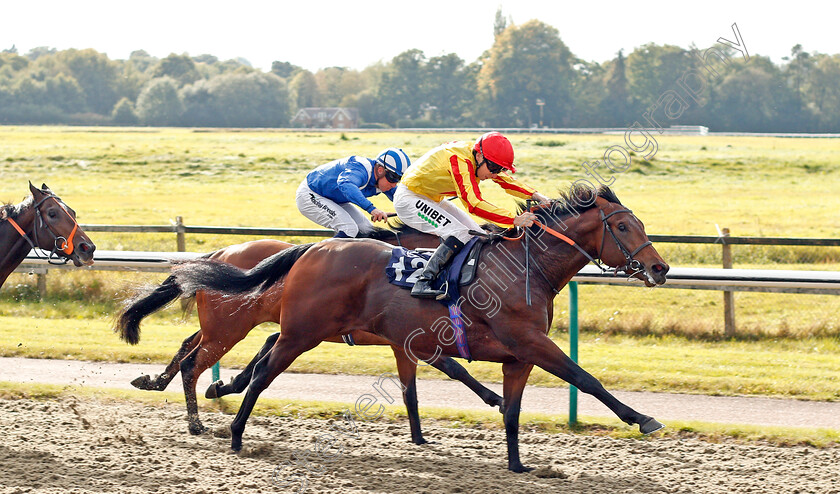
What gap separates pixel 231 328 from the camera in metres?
5.61

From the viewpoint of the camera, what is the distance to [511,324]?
4621 mm

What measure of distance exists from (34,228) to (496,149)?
3186mm

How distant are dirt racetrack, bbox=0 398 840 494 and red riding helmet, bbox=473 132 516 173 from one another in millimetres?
1646

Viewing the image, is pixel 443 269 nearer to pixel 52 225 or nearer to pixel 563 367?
pixel 563 367

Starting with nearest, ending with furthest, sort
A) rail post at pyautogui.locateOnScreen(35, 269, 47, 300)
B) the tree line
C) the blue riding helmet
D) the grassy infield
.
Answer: the blue riding helmet
the grassy infield
rail post at pyautogui.locateOnScreen(35, 269, 47, 300)
the tree line

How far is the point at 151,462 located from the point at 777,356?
526cm

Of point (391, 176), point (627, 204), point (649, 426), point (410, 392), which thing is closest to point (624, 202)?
point (627, 204)

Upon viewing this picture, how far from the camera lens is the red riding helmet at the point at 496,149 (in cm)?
480

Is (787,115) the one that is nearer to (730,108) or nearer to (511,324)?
(730,108)

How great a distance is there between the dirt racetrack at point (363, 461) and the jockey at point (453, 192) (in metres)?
0.99

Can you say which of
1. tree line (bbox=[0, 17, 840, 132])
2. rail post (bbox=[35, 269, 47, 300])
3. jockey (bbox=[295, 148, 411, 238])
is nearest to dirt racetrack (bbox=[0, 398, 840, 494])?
jockey (bbox=[295, 148, 411, 238])

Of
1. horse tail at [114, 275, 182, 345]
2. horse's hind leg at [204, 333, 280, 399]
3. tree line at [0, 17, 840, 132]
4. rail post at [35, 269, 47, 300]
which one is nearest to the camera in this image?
horse's hind leg at [204, 333, 280, 399]

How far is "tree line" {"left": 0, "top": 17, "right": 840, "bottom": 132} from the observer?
5056 centimetres

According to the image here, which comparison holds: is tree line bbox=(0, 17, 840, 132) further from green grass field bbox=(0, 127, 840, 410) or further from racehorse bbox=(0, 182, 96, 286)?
racehorse bbox=(0, 182, 96, 286)
